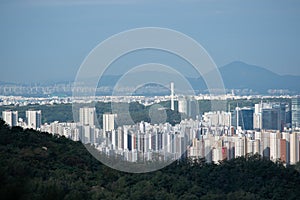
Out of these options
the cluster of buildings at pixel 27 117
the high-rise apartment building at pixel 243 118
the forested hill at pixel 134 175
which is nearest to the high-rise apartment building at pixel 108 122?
the forested hill at pixel 134 175

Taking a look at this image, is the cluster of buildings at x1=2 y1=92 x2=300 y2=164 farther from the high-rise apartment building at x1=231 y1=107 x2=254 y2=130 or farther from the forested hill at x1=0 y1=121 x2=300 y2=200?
the forested hill at x1=0 y1=121 x2=300 y2=200

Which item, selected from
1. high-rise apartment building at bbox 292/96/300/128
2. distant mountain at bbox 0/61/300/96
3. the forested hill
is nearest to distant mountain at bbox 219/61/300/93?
distant mountain at bbox 0/61/300/96

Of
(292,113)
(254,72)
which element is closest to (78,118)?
(292,113)

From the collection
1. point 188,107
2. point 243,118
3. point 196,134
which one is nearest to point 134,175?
point 196,134

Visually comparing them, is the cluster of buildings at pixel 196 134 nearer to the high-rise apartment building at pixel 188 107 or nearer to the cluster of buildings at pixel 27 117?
the high-rise apartment building at pixel 188 107

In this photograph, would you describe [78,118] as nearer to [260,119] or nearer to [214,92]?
[214,92]

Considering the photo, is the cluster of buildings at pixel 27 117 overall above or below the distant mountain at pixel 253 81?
below

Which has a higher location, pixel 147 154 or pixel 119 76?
pixel 119 76
